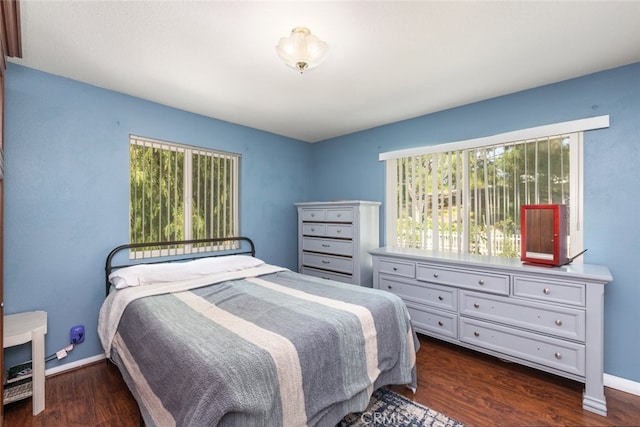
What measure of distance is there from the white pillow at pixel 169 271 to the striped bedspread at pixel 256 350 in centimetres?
14

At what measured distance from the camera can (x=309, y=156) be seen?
477 centimetres

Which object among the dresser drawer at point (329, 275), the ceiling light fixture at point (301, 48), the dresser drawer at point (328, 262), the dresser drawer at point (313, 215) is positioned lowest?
the dresser drawer at point (329, 275)

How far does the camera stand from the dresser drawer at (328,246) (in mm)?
3617

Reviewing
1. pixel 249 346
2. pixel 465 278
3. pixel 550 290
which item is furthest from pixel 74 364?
pixel 550 290

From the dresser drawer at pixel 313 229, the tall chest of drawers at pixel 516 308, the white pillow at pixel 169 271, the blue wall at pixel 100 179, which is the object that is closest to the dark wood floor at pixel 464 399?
the tall chest of drawers at pixel 516 308

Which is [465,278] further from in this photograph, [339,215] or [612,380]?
[339,215]

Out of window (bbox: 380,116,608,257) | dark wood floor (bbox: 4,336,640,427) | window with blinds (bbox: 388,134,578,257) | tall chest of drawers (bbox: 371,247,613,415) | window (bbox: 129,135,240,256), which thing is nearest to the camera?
dark wood floor (bbox: 4,336,640,427)

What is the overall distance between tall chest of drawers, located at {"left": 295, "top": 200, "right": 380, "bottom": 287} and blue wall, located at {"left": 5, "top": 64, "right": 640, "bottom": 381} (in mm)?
1450

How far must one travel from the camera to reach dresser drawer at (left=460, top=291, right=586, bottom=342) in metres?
2.09

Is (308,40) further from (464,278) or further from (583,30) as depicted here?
(464,278)

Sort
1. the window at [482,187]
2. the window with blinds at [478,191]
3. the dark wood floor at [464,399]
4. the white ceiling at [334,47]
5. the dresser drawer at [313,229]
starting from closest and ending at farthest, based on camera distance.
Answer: the white ceiling at [334,47] → the dark wood floor at [464,399] → the window at [482,187] → the window with blinds at [478,191] → the dresser drawer at [313,229]

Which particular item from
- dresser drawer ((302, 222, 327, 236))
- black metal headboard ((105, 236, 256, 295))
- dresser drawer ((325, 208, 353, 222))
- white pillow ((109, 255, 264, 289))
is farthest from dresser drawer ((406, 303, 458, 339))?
black metal headboard ((105, 236, 256, 295))

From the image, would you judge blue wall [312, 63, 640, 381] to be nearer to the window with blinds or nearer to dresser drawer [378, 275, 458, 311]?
→ the window with blinds

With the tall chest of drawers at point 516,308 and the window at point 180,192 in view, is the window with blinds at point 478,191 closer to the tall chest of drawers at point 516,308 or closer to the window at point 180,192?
the tall chest of drawers at point 516,308
